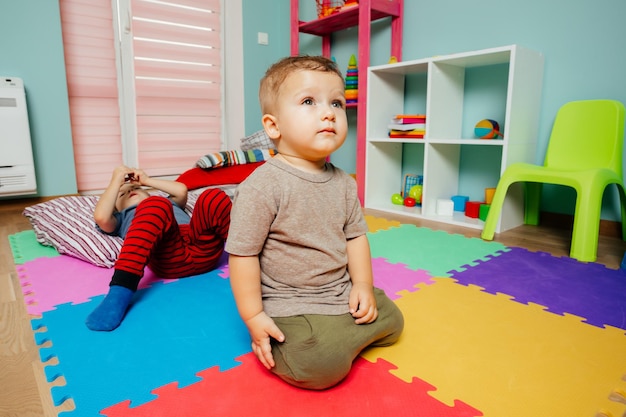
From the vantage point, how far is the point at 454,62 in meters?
2.17

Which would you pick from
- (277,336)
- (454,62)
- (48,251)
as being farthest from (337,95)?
(454,62)

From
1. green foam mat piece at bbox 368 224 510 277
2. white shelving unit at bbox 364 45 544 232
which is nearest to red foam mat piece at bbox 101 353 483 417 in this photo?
green foam mat piece at bbox 368 224 510 277

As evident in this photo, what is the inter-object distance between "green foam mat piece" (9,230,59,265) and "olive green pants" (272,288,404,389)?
A: 119 centimetres

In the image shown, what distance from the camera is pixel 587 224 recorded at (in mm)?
1551

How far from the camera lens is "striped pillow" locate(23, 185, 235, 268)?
1.47 meters

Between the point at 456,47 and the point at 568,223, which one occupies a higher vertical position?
the point at 456,47

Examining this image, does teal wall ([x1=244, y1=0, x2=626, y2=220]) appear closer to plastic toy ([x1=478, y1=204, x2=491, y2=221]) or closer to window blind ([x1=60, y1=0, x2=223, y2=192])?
plastic toy ([x1=478, y1=204, x2=491, y2=221])

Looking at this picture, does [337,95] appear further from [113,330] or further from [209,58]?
[209,58]

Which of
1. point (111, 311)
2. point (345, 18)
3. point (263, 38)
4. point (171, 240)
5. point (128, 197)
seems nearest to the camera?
point (111, 311)

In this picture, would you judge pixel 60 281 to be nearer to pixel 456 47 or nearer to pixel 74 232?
pixel 74 232

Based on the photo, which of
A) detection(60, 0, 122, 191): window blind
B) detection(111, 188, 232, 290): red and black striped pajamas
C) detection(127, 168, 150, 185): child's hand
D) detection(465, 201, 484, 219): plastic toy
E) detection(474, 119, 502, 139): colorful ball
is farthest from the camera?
detection(60, 0, 122, 191): window blind

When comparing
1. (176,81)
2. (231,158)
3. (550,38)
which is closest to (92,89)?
(176,81)

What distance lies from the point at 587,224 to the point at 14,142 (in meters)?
2.67

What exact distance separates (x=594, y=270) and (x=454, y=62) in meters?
1.20
